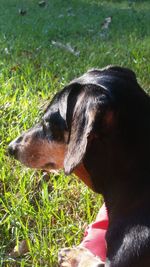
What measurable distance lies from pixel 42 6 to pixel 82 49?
4.44 metres

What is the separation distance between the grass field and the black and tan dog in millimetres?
539

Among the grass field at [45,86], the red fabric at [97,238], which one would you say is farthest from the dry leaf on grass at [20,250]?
the red fabric at [97,238]

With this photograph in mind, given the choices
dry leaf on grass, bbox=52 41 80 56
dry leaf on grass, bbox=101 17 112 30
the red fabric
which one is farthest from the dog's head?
dry leaf on grass, bbox=101 17 112 30

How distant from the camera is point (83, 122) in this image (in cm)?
253

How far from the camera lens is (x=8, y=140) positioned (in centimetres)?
394

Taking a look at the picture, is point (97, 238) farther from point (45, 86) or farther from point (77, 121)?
point (45, 86)

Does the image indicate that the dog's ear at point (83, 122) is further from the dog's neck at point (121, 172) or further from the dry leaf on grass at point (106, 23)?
the dry leaf on grass at point (106, 23)

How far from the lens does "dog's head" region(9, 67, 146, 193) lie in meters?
2.53

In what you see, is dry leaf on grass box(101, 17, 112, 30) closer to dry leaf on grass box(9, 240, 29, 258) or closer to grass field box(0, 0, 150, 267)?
grass field box(0, 0, 150, 267)

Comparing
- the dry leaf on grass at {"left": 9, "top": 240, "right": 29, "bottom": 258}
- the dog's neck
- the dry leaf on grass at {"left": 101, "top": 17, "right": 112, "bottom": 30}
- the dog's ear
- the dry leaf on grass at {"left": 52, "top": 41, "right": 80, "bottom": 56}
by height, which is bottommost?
the dry leaf on grass at {"left": 101, "top": 17, "right": 112, "bottom": 30}

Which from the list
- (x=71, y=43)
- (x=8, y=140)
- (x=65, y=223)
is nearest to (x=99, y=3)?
(x=71, y=43)

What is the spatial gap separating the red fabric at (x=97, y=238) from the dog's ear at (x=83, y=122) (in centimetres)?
50

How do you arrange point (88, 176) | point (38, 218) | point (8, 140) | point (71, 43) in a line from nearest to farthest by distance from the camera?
point (88, 176)
point (38, 218)
point (8, 140)
point (71, 43)

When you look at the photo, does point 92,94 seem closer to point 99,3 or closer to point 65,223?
point 65,223
